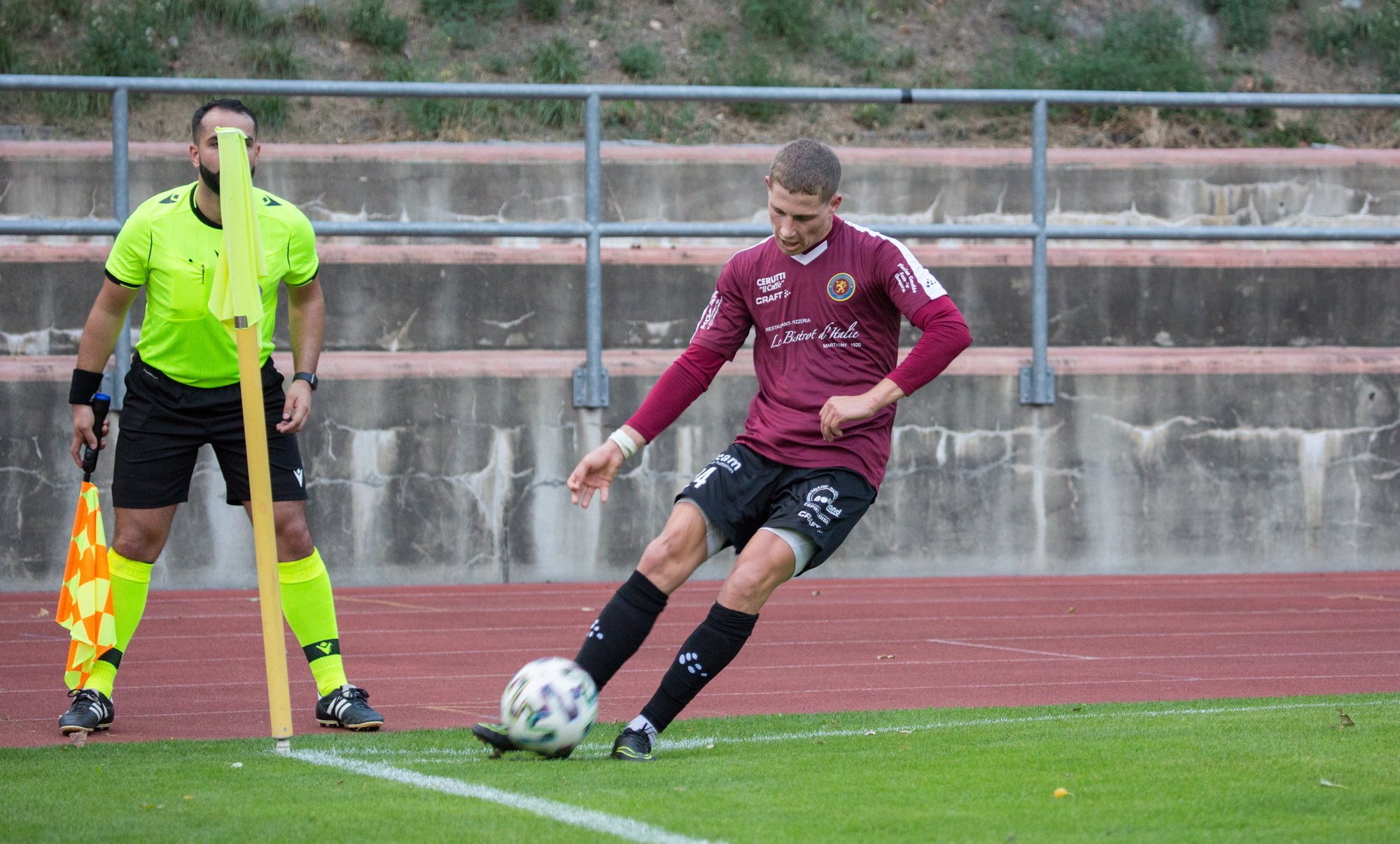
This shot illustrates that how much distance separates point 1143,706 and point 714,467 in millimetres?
1852

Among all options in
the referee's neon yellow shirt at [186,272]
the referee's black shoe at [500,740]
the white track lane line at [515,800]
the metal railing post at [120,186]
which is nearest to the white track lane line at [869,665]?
the referee's neon yellow shirt at [186,272]

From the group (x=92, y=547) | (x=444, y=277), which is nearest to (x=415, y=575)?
(x=444, y=277)

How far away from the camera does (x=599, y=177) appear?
32.2 ft

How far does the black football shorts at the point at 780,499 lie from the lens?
15.6ft

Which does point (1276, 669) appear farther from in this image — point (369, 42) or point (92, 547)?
point (369, 42)

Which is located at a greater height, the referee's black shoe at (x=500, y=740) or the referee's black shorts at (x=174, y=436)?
the referee's black shorts at (x=174, y=436)

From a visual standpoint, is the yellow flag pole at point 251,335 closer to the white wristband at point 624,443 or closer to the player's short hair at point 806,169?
the white wristband at point 624,443

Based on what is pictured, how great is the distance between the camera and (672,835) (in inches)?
142

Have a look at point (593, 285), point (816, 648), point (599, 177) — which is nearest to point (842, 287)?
point (816, 648)

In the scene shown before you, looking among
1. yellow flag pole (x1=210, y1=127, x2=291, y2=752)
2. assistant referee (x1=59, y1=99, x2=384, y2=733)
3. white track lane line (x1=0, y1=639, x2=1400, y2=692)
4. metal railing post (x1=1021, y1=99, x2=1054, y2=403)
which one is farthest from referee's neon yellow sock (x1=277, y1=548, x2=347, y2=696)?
metal railing post (x1=1021, y1=99, x2=1054, y2=403)

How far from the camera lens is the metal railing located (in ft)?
30.0

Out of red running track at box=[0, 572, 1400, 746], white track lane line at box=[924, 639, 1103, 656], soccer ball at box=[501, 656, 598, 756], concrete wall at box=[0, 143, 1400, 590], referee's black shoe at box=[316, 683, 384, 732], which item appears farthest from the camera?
concrete wall at box=[0, 143, 1400, 590]

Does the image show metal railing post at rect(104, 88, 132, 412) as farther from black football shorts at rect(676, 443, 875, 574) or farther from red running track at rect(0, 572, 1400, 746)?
black football shorts at rect(676, 443, 875, 574)

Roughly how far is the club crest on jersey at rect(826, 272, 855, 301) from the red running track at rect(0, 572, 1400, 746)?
1648 mm
